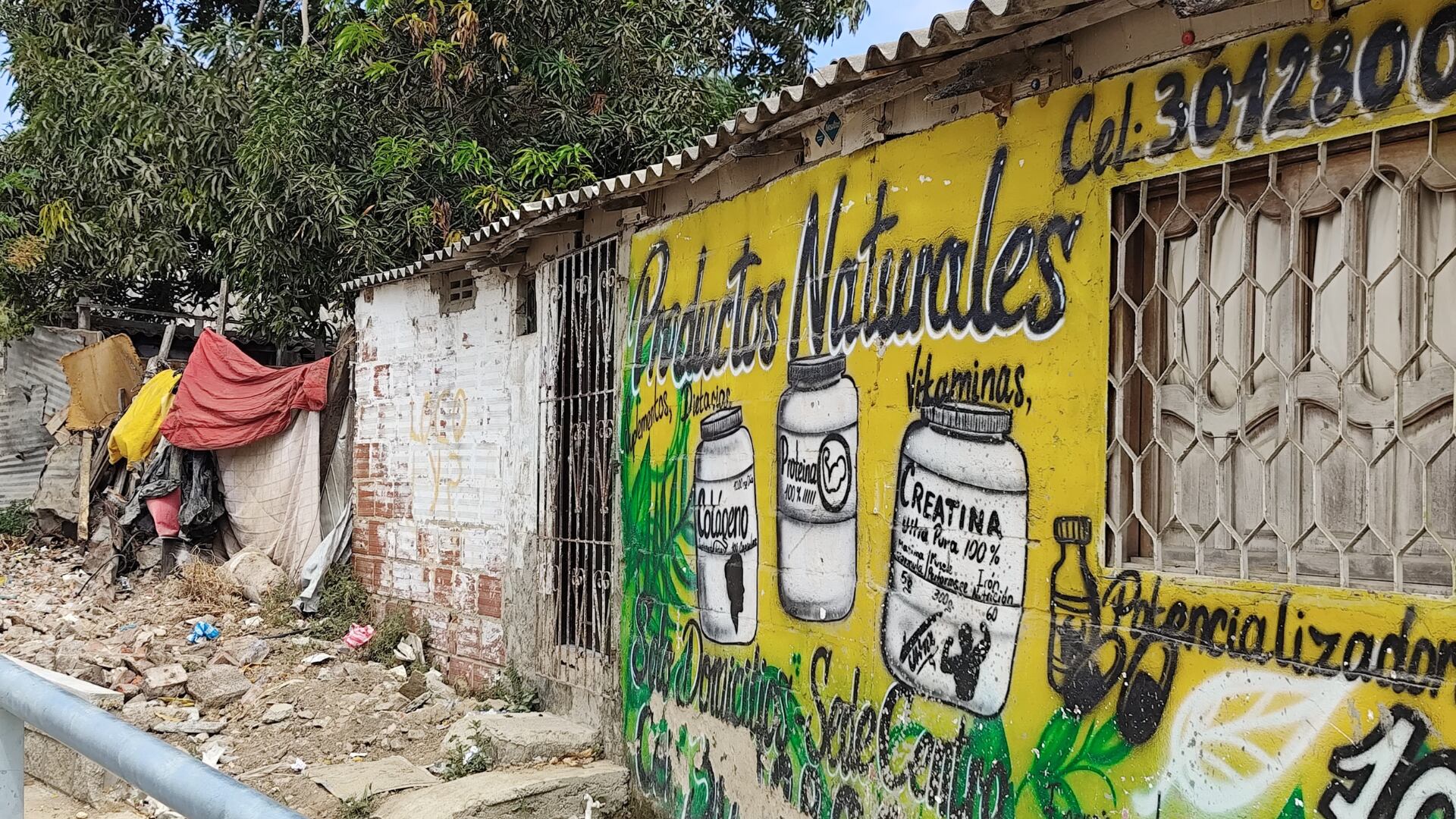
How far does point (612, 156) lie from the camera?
12.3 metres

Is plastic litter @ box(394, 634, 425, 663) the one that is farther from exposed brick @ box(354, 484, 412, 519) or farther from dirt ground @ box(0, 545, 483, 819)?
exposed brick @ box(354, 484, 412, 519)

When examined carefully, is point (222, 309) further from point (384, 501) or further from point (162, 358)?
point (384, 501)

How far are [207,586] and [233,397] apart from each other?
5.88ft

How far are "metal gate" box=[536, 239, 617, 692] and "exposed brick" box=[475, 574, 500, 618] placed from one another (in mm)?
643

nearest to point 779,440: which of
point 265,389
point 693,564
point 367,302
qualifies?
point 693,564

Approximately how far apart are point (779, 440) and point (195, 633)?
671cm

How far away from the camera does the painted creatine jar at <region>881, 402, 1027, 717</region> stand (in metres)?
3.82

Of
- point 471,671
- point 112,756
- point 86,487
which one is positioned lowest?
point 471,671

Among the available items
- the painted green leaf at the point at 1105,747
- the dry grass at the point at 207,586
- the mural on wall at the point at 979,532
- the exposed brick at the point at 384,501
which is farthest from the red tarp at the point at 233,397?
the painted green leaf at the point at 1105,747

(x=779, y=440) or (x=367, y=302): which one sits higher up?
(x=367, y=302)

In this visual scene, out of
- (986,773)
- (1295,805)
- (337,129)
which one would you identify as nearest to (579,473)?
(986,773)

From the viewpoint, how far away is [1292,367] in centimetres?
312

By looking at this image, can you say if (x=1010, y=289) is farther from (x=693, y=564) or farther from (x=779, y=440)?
(x=693, y=564)

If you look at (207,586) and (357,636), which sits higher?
(207,586)
